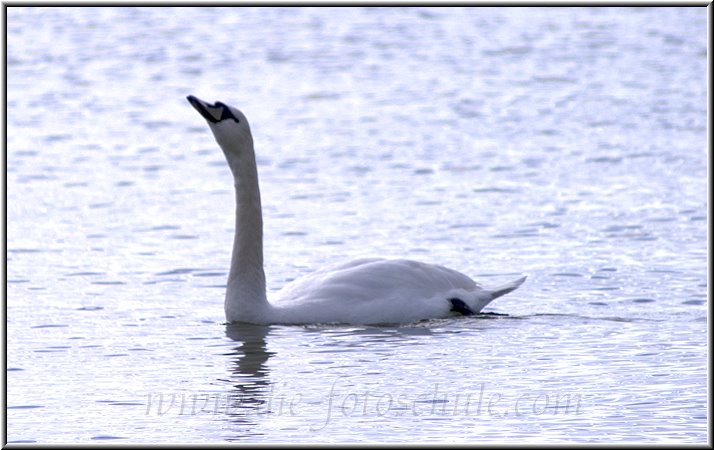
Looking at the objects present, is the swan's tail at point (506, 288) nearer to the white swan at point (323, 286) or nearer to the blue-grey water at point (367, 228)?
the white swan at point (323, 286)

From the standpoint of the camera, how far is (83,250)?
12109 millimetres

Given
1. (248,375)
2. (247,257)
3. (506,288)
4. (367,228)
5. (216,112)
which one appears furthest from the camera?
(367,228)

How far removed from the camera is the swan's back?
31.9ft

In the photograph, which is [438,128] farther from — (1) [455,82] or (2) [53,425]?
(2) [53,425]

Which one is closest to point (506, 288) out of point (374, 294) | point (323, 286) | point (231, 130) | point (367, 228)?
point (374, 294)

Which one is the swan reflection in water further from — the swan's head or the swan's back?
the swan's head

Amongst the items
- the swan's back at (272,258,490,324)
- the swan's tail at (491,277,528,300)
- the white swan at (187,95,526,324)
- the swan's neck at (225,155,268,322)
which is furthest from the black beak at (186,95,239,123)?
the swan's tail at (491,277,528,300)

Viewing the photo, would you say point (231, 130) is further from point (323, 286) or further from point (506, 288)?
point (506, 288)

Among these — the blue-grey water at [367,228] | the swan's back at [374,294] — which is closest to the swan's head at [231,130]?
the swan's back at [374,294]

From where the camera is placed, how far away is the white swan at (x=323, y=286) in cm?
976

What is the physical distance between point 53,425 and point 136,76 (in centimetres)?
1475

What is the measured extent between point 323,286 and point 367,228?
2.91m

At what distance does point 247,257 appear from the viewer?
10.0 m

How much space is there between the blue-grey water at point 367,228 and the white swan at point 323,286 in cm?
12
